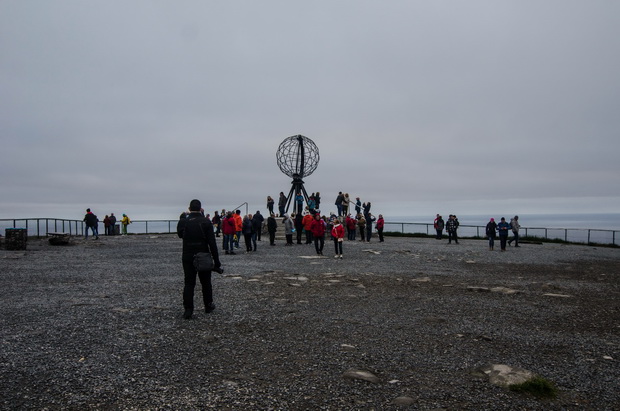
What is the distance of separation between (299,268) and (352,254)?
18.4 feet

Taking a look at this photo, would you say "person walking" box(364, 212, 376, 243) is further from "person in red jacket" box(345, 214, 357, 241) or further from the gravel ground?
the gravel ground

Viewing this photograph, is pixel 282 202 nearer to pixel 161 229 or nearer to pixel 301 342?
pixel 161 229

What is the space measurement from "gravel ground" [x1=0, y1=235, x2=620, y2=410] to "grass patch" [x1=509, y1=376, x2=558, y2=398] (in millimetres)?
112

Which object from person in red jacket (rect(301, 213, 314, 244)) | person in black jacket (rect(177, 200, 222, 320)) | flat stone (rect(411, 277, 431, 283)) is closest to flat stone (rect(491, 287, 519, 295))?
flat stone (rect(411, 277, 431, 283))

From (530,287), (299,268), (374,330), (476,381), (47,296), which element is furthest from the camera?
(299,268)

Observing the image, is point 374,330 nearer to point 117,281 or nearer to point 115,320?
point 115,320

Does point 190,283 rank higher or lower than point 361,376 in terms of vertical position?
higher

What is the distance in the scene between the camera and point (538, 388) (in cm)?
477

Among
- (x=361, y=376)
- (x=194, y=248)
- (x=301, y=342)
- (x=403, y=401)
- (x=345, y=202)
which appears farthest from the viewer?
(x=345, y=202)

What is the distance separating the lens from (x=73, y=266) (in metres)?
15.2

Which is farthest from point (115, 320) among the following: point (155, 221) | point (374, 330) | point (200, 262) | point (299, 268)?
point (155, 221)

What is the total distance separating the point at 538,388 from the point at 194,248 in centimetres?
575

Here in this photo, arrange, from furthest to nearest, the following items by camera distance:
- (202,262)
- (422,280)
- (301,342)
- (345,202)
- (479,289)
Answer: (345,202) < (422,280) < (479,289) < (202,262) < (301,342)

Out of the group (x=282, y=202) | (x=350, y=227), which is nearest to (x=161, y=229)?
(x=282, y=202)
